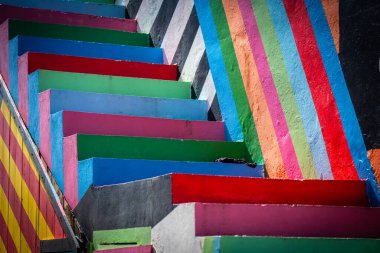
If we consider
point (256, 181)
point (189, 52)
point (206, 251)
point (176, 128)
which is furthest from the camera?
point (189, 52)

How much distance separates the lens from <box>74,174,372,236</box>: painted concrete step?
3.90 m

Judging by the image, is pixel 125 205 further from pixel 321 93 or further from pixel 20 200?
pixel 20 200

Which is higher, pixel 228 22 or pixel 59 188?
pixel 228 22

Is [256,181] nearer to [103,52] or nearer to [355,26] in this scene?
[355,26]

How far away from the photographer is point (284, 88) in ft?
16.6

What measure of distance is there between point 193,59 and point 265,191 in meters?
2.22

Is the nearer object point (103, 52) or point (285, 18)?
point (285, 18)

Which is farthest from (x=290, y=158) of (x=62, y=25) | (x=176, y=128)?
(x=62, y=25)

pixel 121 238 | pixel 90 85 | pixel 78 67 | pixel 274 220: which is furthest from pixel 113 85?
pixel 274 220

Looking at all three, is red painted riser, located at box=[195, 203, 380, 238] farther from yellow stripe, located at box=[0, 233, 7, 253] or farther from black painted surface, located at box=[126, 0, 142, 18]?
black painted surface, located at box=[126, 0, 142, 18]

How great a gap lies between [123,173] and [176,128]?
82 centimetres

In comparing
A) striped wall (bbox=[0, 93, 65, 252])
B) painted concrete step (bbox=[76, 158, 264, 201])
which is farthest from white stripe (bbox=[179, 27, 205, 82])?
painted concrete step (bbox=[76, 158, 264, 201])

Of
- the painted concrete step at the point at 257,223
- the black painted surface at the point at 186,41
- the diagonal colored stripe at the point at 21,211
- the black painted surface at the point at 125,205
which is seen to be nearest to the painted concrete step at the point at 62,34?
the black painted surface at the point at 186,41

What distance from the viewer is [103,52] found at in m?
6.21
